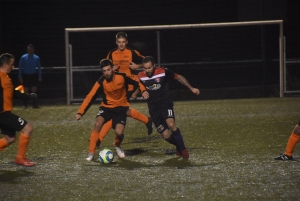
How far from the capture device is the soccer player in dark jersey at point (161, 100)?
8789 millimetres

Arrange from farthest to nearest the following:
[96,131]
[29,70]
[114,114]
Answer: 1. [29,70]
2. [114,114]
3. [96,131]

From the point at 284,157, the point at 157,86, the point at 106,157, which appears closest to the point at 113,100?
the point at 157,86

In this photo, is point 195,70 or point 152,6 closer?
point 195,70

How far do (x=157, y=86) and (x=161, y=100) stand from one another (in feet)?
0.75

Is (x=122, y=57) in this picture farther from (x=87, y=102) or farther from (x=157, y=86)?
(x=87, y=102)

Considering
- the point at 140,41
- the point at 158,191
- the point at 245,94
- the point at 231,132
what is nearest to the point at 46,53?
the point at 140,41

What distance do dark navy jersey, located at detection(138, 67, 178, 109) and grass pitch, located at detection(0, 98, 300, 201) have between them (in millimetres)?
797

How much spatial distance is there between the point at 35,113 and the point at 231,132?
20.4 ft

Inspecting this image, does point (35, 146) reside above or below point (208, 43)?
below

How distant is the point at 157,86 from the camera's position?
29.9 ft

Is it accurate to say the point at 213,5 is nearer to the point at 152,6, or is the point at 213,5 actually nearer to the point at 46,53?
the point at 152,6

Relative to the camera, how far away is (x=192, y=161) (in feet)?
28.1

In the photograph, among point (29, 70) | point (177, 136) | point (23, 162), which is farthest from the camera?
point (29, 70)

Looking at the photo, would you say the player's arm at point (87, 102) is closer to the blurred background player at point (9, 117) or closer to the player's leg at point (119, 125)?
the player's leg at point (119, 125)
